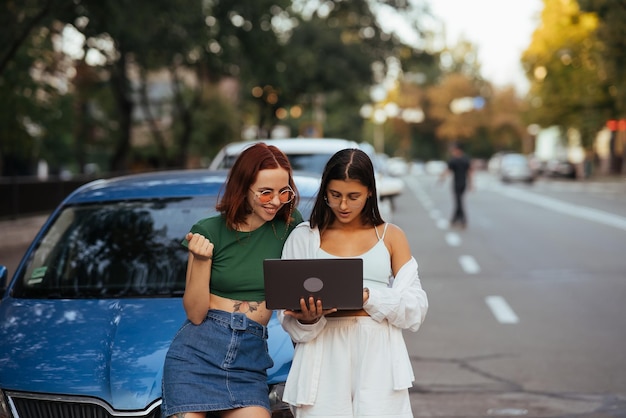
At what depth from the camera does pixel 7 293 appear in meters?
5.25

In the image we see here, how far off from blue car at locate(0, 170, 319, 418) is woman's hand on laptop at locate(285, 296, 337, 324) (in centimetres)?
83

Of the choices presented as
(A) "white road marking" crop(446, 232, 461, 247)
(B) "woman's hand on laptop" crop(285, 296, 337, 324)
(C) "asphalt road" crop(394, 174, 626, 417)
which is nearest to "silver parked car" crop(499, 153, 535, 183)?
(C) "asphalt road" crop(394, 174, 626, 417)

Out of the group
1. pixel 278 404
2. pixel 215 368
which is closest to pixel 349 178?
pixel 215 368

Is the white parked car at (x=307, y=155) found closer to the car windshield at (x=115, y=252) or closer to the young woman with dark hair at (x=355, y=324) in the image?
the car windshield at (x=115, y=252)

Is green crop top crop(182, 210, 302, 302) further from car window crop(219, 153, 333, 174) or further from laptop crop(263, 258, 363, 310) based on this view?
car window crop(219, 153, 333, 174)

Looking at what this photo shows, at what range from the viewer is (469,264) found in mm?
14555

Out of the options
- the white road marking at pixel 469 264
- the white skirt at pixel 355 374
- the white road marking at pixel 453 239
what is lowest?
the white road marking at pixel 453 239

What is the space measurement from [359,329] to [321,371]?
7.2 inches

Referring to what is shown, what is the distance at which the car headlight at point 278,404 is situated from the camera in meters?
3.89

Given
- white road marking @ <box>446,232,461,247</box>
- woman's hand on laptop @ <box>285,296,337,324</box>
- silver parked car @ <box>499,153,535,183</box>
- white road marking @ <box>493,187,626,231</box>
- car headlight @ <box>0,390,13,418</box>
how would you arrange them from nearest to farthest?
1. woman's hand on laptop @ <box>285,296,337,324</box>
2. car headlight @ <box>0,390,13,418</box>
3. white road marking @ <box>446,232,461,247</box>
4. white road marking @ <box>493,187,626,231</box>
5. silver parked car @ <box>499,153,535,183</box>

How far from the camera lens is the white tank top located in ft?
11.0

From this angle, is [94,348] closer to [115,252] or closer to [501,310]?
[115,252]

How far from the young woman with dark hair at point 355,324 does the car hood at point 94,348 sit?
0.73 m

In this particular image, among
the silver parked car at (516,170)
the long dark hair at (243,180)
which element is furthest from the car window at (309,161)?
the silver parked car at (516,170)
